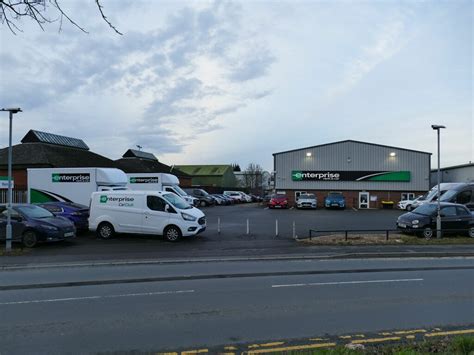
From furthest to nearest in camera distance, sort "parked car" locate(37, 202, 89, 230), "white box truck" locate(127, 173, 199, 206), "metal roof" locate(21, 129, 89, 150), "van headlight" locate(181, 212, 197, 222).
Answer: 1. "metal roof" locate(21, 129, 89, 150)
2. "white box truck" locate(127, 173, 199, 206)
3. "parked car" locate(37, 202, 89, 230)
4. "van headlight" locate(181, 212, 197, 222)

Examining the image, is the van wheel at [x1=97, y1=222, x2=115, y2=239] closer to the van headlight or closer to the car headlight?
the car headlight

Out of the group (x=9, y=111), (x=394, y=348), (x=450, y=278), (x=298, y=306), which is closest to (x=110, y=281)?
(x=298, y=306)

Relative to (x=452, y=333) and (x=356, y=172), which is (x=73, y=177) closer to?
(x=452, y=333)

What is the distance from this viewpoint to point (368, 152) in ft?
161

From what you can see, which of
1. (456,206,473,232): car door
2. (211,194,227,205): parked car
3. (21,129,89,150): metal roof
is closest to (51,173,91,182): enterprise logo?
(456,206,473,232): car door

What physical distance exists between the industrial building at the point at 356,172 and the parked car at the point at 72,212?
3285 cm

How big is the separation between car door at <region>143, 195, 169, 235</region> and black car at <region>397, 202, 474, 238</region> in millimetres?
10630

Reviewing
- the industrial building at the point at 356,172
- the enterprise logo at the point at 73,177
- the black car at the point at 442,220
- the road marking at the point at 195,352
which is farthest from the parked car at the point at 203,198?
the road marking at the point at 195,352

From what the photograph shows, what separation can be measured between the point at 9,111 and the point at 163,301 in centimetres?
1103

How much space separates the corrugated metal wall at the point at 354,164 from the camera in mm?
48062

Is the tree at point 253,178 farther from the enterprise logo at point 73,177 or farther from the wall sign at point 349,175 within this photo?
the enterprise logo at point 73,177

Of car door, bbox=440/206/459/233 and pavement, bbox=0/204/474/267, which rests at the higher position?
car door, bbox=440/206/459/233

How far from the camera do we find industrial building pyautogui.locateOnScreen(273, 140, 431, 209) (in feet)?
157

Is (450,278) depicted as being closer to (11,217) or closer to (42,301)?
(42,301)
